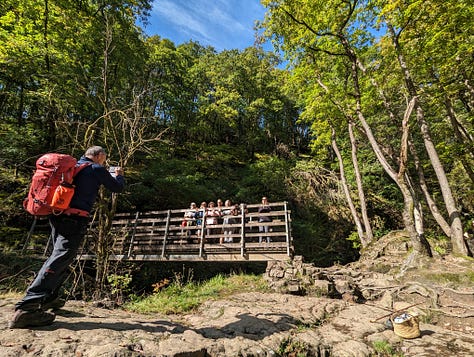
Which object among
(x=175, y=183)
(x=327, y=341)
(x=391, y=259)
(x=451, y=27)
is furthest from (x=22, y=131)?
(x=451, y=27)

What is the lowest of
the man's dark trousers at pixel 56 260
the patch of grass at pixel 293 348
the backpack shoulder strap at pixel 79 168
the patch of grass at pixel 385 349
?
the patch of grass at pixel 385 349

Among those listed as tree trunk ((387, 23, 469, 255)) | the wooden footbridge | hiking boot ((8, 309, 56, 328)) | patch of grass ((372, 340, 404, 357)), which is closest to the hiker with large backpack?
hiking boot ((8, 309, 56, 328))

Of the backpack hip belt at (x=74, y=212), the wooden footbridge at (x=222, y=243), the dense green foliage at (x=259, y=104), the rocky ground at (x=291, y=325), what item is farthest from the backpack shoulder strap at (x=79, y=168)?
the wooden footbridge at (x=222, y=243)

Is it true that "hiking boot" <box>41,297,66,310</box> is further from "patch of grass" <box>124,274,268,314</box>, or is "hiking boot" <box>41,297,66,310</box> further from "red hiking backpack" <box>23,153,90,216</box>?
"patch of grass" <box>124,274,268,314</box>

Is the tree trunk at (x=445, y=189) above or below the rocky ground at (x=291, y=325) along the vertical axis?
above

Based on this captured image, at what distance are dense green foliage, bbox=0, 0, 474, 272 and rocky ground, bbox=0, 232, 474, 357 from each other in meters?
3.57

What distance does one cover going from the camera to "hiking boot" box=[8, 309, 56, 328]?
249cm

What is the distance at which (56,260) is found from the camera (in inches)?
101

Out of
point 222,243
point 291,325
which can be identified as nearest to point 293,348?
point 291,325

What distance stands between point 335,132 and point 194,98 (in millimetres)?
13261

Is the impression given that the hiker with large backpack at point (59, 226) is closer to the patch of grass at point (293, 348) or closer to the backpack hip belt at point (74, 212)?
the backpack hip belt at point (74, 212)

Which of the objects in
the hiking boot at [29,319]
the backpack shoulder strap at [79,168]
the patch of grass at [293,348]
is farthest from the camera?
the patch of grass at [293,348]

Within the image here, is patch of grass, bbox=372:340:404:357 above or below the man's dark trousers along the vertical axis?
below

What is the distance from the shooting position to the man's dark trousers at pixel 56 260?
8.28ft
